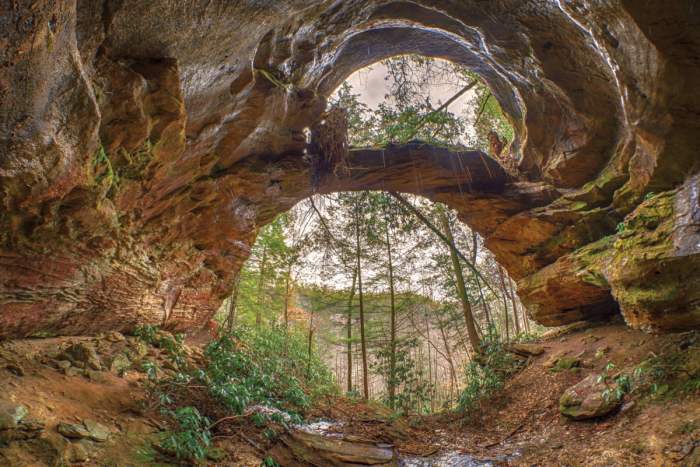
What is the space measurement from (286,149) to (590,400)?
796 cm

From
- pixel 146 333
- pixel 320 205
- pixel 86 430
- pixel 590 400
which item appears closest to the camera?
pixel 86 430

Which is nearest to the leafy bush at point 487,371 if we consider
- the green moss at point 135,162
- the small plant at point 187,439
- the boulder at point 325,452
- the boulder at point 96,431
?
the boulder at point 325,452

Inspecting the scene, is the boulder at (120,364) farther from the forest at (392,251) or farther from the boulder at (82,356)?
the forest at (392,251)

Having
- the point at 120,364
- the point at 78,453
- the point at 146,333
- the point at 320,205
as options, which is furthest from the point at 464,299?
the point at 78,453

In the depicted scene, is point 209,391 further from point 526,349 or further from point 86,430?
point 526,349

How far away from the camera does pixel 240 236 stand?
8.69 metres

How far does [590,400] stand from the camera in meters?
5.41

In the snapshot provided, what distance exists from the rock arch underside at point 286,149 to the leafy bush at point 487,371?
1.61m

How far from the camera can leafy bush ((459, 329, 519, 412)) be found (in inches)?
329

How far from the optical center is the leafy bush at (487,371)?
8.36 m

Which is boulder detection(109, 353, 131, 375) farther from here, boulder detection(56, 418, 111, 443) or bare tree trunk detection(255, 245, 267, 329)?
bare tree trunk detection(255, 245, 267, 329)

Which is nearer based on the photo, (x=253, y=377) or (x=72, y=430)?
(x=72, y=430)

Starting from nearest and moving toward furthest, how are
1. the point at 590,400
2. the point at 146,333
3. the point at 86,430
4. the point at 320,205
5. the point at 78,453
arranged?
the point at 78,453
the point at 86,430
the point at 590,400
the point at 146,333
the point at 320,205

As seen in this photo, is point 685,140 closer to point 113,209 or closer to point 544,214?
point 544,214
